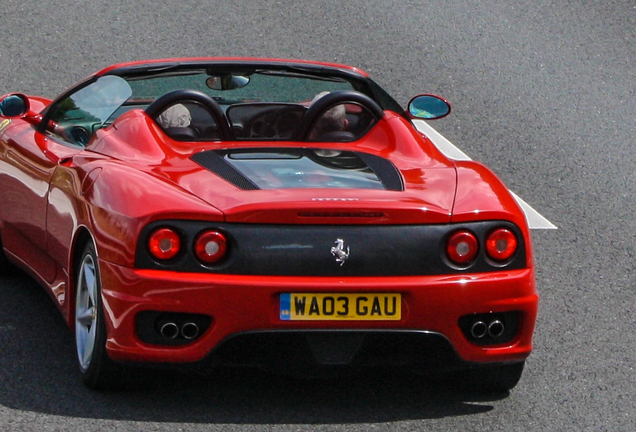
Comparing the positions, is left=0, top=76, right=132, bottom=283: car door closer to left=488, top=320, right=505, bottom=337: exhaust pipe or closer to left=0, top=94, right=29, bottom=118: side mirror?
left=0, top=94, right=29, bottom=118: side mirror

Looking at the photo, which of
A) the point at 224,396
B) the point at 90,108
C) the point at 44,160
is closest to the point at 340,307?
the point at 224,396

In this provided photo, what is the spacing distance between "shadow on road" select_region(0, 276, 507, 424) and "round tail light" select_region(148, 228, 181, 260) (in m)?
0.52

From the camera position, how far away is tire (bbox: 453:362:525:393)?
5320 millimetres

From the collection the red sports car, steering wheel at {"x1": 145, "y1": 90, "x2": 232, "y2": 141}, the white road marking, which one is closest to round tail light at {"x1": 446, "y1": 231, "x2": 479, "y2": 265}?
the red sports car

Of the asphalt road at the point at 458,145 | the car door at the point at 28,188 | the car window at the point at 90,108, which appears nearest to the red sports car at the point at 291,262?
the asphalt road at the point at 458,145

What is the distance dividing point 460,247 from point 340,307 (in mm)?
502

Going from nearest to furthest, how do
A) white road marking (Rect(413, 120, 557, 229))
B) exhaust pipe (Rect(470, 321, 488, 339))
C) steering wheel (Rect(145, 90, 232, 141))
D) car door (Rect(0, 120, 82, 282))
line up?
1. exhaust pipe (Rect(470, 321, 488, 339))
2. steering wheel (Rect(145, 90, 232, 141))
3. car door (Rect(0, 120, 82, 282))
4. white road marking (Rect(413, 120, 557, 229))

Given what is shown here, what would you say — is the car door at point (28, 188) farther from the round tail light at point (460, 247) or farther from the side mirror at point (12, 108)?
the round tail light at point (460, 247)

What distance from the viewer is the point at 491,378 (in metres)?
5.35

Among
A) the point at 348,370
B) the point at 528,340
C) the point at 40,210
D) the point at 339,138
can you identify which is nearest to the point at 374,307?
the point at 348,370

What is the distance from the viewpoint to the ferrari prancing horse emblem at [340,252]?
4730mm

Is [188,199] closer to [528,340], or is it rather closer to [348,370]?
[348,370]

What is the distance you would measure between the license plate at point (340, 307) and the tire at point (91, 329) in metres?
0.75

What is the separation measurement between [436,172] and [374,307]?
2.75 feet
